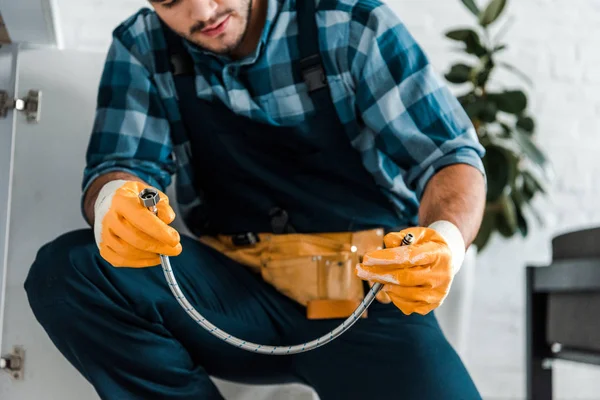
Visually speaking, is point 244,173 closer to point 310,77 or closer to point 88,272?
point 310,77

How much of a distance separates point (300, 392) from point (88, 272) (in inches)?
14.7

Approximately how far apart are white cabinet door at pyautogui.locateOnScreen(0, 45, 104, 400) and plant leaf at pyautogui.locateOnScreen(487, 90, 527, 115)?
1.05 meters

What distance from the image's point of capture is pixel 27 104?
46.3 inches

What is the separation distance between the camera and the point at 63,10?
1.99 meters

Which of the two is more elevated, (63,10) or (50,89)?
(63,10)

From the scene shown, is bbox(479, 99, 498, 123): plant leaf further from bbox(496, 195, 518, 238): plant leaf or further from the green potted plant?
bbox(496, 195, 518, 238): plant leaf

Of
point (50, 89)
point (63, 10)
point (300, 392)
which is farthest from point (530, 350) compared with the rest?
point (63, 10)

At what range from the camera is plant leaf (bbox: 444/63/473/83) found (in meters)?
1.89

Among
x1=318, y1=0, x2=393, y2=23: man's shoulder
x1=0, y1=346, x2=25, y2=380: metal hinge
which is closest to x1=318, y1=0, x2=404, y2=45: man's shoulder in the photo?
x1=318, y1=0, x2=393, y2=23: man's shoulder

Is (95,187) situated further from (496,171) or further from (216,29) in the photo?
(496,171)

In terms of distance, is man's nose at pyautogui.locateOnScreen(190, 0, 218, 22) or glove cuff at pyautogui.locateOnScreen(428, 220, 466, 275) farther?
man's nose at pyautogui.locateOnScreen(190, 0, 218, 22)

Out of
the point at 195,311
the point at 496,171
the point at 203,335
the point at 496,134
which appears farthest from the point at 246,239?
the point at 496,134

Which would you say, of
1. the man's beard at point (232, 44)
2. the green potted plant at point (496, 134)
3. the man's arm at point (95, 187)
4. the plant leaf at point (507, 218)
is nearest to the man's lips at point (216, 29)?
the man's beard at point (232, 44)

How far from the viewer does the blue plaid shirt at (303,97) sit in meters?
1.04
